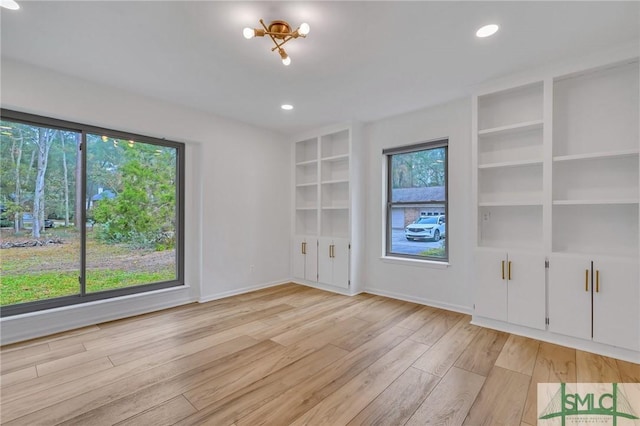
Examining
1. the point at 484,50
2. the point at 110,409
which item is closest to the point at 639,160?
the point at 484,50

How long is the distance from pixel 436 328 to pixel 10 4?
4.52 metres

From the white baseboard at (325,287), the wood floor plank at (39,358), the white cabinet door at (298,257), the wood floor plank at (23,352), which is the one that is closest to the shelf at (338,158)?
the white cabinet door at (298,257)

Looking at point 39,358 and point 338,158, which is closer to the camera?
point 39,358

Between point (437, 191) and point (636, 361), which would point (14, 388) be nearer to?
point (437, 191)

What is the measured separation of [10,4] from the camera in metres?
2.01

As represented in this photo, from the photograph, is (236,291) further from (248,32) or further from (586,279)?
(586,279)

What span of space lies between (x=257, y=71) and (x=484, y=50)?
2.13m

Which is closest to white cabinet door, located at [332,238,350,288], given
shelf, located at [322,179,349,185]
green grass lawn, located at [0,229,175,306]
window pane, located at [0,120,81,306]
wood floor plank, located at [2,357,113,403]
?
shelf, located at [322,179,349,185]

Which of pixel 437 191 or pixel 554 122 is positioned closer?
pixel 554 122

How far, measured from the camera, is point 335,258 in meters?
4.64

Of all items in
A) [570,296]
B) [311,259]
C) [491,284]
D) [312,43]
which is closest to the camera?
[312,43]

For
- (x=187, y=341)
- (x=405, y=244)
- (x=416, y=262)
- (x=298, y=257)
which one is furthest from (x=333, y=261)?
(x=187, y=341)

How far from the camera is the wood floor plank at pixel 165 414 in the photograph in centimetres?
174

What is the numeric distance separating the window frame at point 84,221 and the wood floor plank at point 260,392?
7.90 feet
